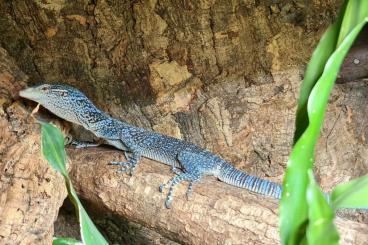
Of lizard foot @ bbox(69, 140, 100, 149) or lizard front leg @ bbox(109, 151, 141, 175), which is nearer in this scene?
lizard front leg @ bbox(109, 151, 141, 175)

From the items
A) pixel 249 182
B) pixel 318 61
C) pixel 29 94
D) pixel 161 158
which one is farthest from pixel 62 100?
pixel 318 61

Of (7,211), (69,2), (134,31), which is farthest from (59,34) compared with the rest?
(7,211)

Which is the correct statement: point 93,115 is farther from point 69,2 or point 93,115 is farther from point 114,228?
point 114,228

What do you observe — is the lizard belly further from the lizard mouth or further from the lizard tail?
the lizard mouth

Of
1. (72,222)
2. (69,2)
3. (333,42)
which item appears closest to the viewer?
(333,42)

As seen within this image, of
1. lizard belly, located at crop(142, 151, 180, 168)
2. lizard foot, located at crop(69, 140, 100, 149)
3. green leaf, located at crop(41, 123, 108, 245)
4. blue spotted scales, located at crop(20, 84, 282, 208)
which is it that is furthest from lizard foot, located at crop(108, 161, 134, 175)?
green leaf, located at crop(41, 123, 108, 245)

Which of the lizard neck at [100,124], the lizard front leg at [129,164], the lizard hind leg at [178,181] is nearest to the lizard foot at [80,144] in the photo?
the lizard neck at [100,124]

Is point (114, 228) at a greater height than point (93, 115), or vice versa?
point (93, 115)
